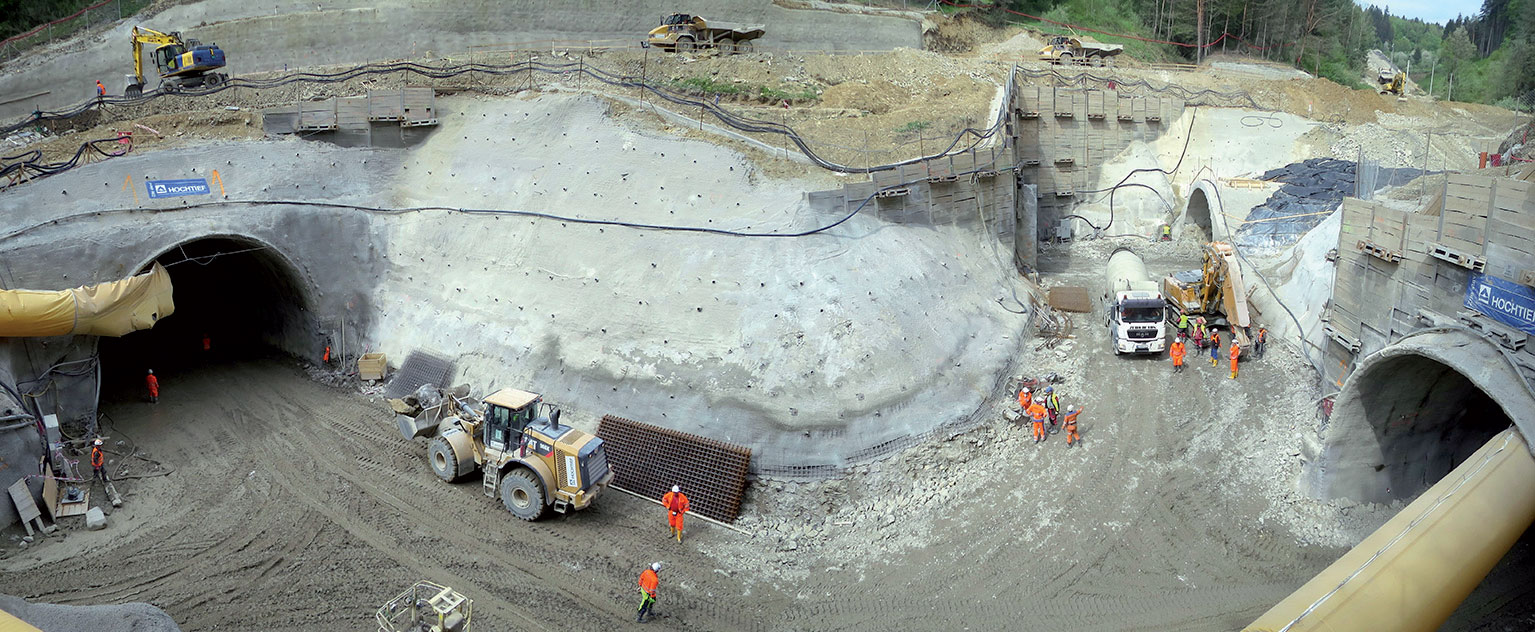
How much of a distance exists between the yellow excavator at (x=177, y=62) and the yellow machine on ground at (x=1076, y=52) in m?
35.4

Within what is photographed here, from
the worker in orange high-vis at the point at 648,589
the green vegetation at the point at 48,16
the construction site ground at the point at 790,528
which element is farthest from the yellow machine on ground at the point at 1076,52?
the green vegetation at the point at 48,16

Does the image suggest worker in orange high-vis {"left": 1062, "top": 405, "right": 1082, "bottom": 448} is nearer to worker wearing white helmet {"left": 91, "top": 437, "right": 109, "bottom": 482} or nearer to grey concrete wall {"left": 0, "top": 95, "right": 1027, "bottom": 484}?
grey concrete wall {"left": 0, "top": 95, "right": 1027, "bottom": 484}

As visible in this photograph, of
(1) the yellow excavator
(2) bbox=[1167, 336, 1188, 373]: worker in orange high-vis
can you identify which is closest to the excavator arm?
(1) the yellow excavator

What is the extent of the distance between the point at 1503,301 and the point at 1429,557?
21.0 ft

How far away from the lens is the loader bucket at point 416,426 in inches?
820

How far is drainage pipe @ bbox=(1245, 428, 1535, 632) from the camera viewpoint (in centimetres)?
1081

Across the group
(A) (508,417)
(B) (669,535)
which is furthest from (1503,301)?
(A) (508,417)

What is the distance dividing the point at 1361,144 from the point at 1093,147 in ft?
34.5

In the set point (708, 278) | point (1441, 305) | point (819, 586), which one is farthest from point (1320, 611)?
point (708, 278)

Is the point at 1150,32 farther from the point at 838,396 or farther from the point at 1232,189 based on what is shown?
the point at 838,396

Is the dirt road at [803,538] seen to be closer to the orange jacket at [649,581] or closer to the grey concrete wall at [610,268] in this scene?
the orange jacket at [649,581]

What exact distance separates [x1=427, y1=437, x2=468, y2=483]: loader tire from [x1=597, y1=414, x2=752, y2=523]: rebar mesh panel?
3.27 metres

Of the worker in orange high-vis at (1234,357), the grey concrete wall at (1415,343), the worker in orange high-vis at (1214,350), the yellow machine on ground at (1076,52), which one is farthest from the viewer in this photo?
the yellow machine on ground at (1076,52)

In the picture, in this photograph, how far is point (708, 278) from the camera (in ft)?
72.6
